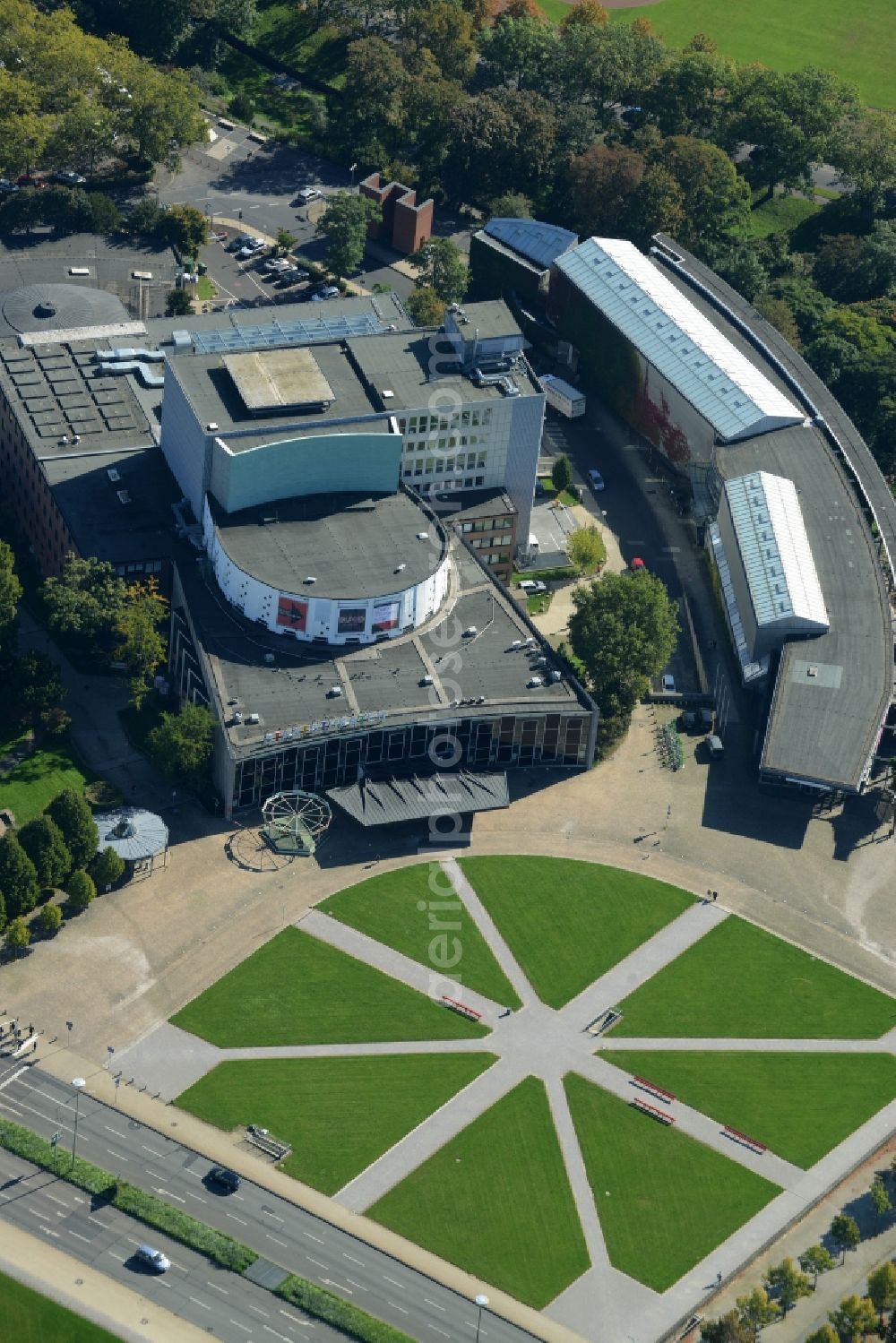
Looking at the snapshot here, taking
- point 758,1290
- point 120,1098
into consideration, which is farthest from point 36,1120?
point 758,1290

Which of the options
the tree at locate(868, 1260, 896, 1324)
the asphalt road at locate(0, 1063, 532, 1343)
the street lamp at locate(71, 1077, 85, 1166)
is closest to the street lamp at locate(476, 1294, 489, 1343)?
the asphalt road at locate(0, 1063, 532, 1343)

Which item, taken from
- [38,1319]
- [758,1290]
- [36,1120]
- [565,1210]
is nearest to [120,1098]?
[36,1120]

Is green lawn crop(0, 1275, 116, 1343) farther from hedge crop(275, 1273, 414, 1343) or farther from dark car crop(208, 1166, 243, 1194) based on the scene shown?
dark car crop(208, 1166, 243, 1194)

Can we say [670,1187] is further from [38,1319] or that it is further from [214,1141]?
[38,1319]

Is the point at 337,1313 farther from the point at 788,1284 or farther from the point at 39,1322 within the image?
the point at 788,1284

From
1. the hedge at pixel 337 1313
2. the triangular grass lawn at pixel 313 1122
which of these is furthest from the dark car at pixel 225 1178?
the hedge at pixel 337 1313

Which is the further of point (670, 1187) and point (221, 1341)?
point (670, 1187)
